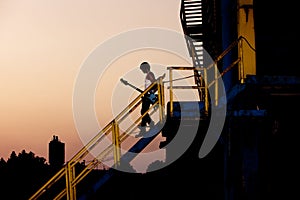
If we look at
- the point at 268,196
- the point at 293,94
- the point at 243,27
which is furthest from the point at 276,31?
the point at 268,196

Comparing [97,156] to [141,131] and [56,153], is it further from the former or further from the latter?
[56,153]

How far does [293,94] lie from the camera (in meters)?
10.1

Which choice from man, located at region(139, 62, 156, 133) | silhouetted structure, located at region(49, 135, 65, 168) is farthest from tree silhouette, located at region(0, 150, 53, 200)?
man, located at region(139, 62, 156, 133)

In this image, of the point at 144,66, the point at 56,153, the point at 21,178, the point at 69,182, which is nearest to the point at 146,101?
the point at 144,66

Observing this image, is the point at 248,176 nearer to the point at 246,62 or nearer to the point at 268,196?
the point at 268,196

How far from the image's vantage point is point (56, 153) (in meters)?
28.4

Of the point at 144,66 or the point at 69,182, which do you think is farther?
the point at 144,66

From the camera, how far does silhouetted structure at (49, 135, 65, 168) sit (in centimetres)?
2823

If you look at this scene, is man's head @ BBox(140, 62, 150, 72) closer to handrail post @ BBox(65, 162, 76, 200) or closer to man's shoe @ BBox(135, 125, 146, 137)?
man's shoe @ BBox(135, 125, 146, 137)

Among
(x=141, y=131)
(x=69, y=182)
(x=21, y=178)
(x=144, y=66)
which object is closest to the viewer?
(x=69, y=182)

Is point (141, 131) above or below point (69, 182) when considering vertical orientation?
above

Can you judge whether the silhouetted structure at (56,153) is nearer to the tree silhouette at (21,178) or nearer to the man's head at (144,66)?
the tree silhouette at (21,178)

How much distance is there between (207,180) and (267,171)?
2152mm

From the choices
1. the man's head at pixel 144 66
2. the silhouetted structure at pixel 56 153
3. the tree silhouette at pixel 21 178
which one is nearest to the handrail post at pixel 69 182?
the man's head at pixel 144 66
